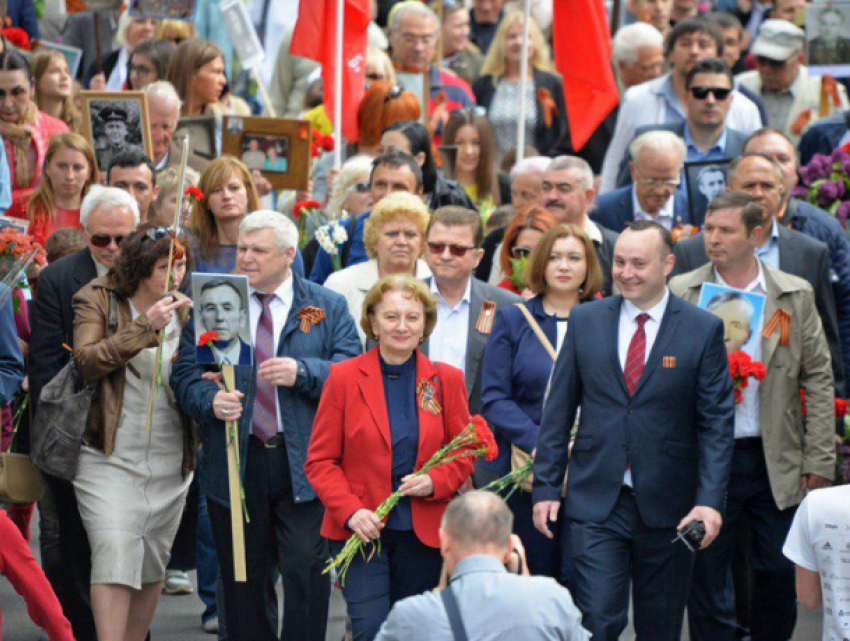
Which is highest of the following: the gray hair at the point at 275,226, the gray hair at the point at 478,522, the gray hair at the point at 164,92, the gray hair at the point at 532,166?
the gray hair at the point at 164,92

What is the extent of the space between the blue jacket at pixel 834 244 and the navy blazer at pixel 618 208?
1.02 metres

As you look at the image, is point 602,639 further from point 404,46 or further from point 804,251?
point 404,46

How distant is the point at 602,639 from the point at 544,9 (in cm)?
1065

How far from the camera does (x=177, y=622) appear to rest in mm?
10680

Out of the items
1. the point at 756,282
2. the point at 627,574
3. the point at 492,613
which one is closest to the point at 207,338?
the point at 627,574

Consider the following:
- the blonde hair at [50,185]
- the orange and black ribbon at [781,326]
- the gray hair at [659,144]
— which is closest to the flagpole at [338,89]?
the blonde hair at [50,185]

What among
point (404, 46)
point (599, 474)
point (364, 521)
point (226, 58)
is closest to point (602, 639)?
point (599, 474)

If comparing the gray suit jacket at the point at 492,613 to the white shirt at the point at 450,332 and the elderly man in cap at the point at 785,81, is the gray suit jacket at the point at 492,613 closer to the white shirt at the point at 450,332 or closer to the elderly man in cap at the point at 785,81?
the white shirt at the point at 450,332

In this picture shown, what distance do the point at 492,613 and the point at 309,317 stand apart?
345cm

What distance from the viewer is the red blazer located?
839 centimetres

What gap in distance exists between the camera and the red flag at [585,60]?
569 inches

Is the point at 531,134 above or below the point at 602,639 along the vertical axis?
above

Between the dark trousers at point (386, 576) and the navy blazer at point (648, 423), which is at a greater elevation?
the navy blazer at point (648, 423)

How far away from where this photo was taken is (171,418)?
31.0 ft
